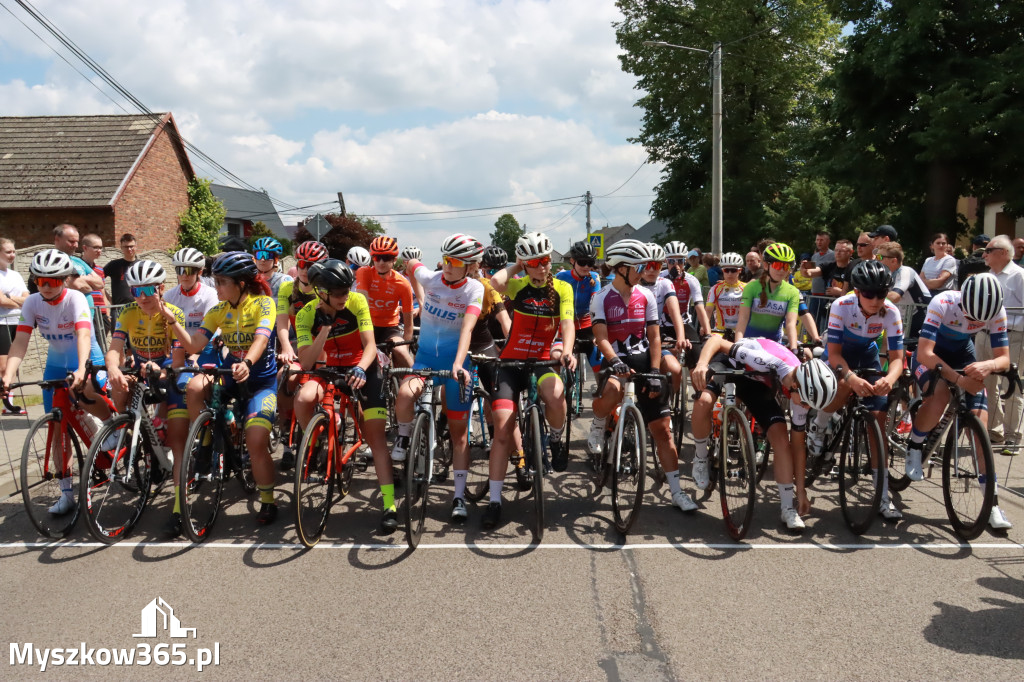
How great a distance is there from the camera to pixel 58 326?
5816mm

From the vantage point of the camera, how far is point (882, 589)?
444 centimetres

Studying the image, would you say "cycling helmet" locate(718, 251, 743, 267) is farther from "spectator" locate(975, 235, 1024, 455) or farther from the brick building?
the brick building

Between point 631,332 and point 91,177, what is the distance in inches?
962

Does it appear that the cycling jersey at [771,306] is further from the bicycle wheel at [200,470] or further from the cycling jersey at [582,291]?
the bicycle wheel at [200,470]

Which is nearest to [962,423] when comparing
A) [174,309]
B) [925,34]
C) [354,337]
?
[354,337]

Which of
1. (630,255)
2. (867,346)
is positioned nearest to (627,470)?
(630,255)

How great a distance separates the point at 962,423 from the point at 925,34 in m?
16.5

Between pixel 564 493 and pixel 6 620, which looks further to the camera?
pixel 564 493

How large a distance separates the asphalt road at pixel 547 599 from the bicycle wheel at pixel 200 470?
0.16 meters

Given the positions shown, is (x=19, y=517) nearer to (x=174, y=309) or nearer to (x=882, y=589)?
(x=174, y=309)

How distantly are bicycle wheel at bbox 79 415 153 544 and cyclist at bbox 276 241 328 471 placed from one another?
1.17 m

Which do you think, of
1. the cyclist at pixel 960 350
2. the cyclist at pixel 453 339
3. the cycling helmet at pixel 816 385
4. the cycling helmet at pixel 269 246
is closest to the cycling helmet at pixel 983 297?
the cyclist at pixel 960 350

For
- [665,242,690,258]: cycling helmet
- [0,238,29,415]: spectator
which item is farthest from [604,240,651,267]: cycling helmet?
[0,238,29,415]: spectator

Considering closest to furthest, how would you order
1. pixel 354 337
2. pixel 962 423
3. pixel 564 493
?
pixel 962 423 → pixel 354 337 → pixel 564 493
